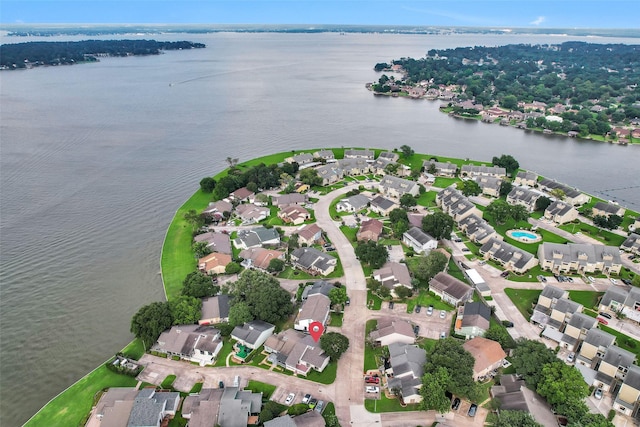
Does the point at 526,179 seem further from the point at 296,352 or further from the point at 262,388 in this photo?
the point at 262,388

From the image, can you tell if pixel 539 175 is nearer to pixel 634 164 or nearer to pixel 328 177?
pixel 634 164

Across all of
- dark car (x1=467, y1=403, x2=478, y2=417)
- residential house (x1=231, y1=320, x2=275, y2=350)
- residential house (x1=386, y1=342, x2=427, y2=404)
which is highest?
residential house (x1=386, y1=342, x2=427, y2=404)

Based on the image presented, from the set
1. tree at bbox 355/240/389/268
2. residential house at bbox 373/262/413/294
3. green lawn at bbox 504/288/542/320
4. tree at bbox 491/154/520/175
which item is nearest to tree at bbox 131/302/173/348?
tree at bbox 355/240/389/268

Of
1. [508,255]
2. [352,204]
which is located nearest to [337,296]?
[508,255]

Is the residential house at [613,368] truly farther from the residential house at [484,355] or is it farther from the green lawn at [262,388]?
the green lawn at [262,388]

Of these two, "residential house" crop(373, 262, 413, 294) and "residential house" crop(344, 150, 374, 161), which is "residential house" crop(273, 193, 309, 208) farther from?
"residential house" crop(373, 262, 413, 294)

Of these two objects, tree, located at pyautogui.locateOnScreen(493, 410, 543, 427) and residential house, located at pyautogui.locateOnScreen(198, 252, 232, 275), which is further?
residential house, located at pyautogui.locateOnScreen(198, 252, 232, 275)

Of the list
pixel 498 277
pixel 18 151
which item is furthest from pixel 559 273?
pixel 18 151
